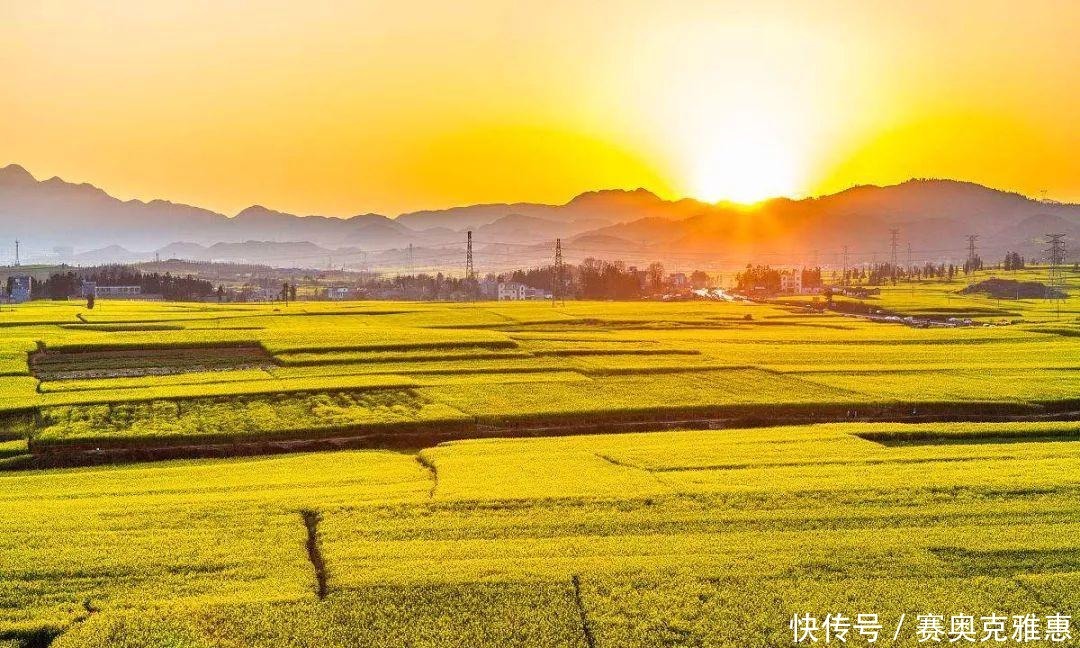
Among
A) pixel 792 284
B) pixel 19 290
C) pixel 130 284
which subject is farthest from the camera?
pixel 792 284

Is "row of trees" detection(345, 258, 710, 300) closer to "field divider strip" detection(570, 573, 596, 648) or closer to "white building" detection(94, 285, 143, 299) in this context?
"white building" detection(94, 285, 143, 299)

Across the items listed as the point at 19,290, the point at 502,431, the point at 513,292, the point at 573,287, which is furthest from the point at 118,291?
the point at 502,431

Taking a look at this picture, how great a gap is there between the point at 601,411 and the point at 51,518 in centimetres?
2350

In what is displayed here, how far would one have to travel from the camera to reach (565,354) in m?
58.7

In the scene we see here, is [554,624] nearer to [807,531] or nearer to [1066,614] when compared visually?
[807,531]

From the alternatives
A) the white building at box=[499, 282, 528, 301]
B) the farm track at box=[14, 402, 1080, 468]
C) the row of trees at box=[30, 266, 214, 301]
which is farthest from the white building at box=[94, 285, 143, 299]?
A: the farm track at box=[14, 402, 1080, 468]

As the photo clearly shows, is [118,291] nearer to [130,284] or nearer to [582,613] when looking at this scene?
[130,284]

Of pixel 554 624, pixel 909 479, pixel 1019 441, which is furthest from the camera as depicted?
pixel 1019 441

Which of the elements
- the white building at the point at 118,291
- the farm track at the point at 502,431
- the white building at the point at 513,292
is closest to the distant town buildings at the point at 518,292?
the white building at the point at 513,292

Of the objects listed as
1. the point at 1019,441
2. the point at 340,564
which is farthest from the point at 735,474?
the point at 1019,441

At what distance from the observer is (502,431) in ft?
122

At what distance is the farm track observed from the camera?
33219 mm

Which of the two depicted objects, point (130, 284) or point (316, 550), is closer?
point (316, 550)

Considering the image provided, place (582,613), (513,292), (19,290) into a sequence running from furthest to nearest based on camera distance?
1. (513,292)
2. (19,290)
3. (582,613)
